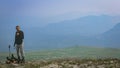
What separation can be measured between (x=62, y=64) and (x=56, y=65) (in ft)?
2.20

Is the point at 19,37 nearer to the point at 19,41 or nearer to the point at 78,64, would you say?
the point at 19,41

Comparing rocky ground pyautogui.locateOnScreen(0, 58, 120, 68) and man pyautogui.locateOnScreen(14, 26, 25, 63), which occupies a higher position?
man pyautogui.locateOnScreen(14, 26, 25, 63)

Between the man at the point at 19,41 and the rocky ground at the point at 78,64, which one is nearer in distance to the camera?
the rocky ground at the point at 78,64

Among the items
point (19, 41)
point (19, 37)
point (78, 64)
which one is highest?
point (19, 37)

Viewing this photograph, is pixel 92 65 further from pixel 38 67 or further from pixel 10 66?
pixel 10 66

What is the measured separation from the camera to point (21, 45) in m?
30.4

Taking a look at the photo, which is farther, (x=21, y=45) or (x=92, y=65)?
(x=21, y=45)

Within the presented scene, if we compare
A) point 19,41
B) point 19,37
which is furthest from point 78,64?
point 19,37

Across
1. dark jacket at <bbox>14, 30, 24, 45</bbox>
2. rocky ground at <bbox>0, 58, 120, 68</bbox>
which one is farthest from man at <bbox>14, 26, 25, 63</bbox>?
rocky ground at <bbox>0, 58, 120, 68</bbox>

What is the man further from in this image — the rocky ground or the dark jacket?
the rocky ground

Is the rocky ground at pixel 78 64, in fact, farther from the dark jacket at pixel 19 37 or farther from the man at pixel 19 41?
the dark jacket at pixel 19 37

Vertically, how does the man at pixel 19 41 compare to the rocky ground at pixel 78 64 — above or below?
above

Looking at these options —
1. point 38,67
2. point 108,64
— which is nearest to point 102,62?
point 108,64

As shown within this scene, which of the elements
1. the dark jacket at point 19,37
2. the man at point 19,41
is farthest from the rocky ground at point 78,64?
the dark jacket at point 19,37
